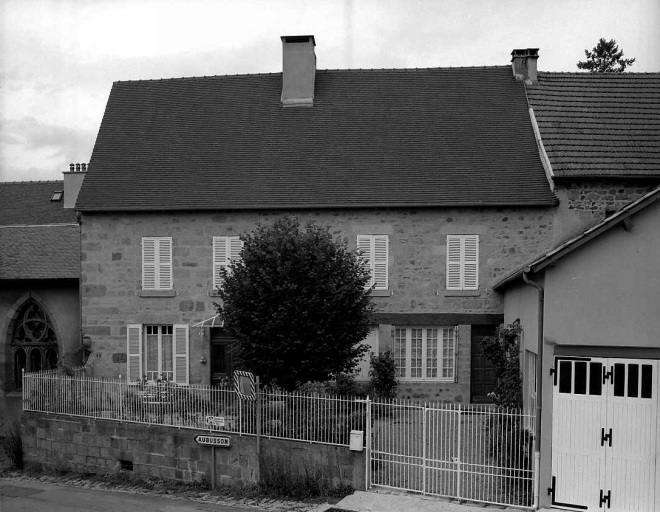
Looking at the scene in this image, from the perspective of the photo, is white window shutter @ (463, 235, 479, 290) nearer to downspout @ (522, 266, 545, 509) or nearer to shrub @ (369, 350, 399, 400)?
shrub @ (369, 350, 399, 400)

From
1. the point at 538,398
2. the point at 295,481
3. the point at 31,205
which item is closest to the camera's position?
the point at 538,398

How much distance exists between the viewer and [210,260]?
727 inches

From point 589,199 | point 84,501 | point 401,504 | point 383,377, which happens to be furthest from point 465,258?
point 84,501

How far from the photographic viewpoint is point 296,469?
1272 centimetres

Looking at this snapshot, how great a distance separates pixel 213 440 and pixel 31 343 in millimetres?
9345

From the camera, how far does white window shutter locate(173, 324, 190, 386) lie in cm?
1847

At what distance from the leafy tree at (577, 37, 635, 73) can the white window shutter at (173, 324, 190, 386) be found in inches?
1097

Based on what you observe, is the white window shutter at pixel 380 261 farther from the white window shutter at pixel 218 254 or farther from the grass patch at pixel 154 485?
the grass patch at pixel 154 485

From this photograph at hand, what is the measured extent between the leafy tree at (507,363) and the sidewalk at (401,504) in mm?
2726

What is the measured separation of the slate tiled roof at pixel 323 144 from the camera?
59.5ft

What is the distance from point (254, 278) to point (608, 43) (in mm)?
30665

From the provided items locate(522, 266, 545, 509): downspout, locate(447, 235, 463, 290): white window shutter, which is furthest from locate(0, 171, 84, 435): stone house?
locate(522, 266, 545, 509): downspout

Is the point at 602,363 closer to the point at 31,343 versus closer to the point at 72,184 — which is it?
the point at 31,343

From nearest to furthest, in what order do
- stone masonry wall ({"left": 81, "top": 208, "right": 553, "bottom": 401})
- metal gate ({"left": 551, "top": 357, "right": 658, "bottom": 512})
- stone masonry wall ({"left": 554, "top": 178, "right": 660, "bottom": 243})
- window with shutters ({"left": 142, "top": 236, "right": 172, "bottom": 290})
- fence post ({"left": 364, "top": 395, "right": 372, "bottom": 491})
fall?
metal gate ({"left": 551, "top": 357, "right": 658, "bottom": 512}), fence post ({"left": 364, "top": 395, "right": 372, "bottom": 491}), stone masonry wall ({"left": 554, "top": 178, "right": 660, "bottom": 243}), stone masonry wall ({"left": 81, "top": 208, "right": 553, "bottom": 401}), window with shutters ({"left": 142, "top": 236, "right": 172, "bottom": 290})
